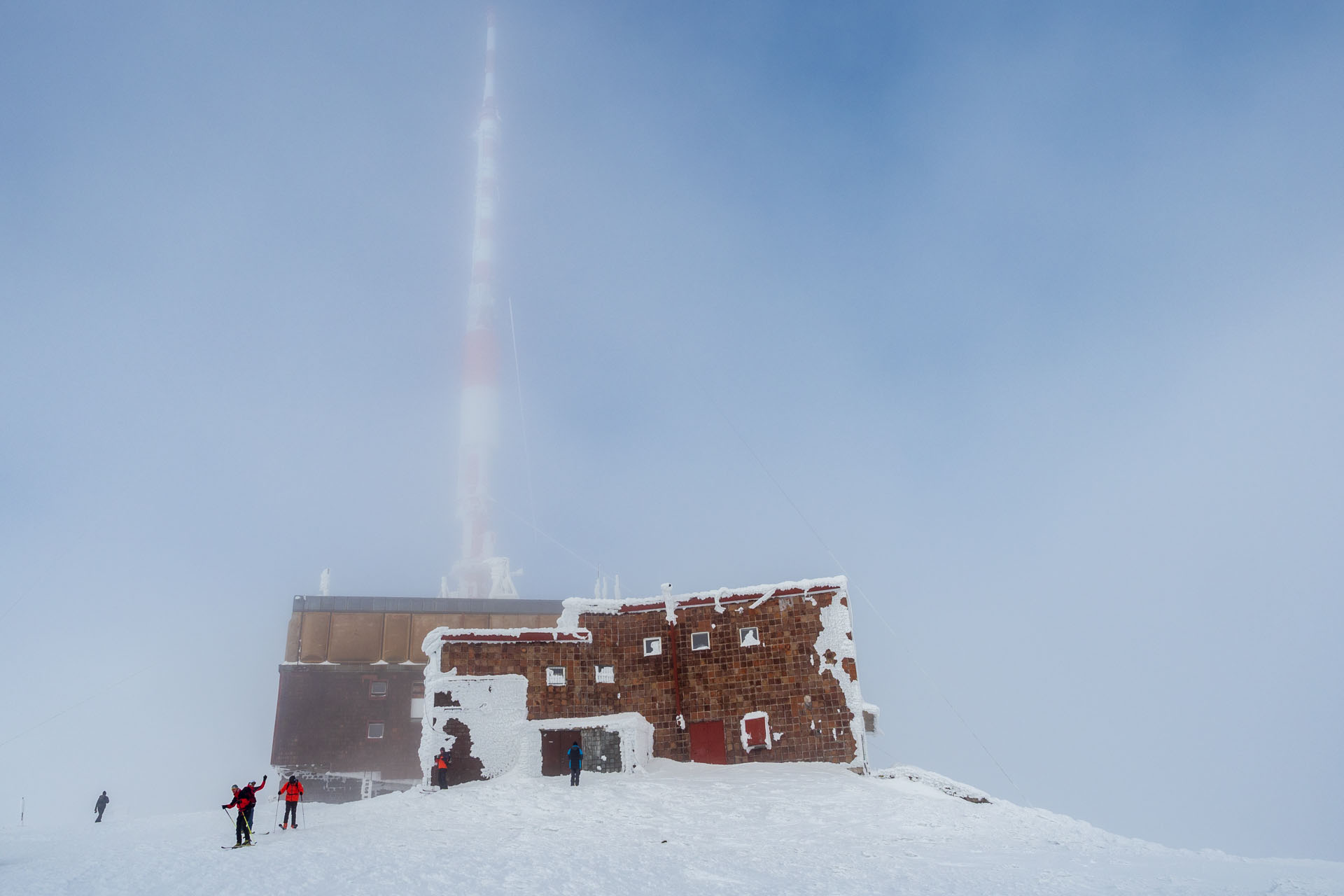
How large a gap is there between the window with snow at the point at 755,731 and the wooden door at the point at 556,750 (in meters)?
6.71

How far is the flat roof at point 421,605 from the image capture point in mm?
56875

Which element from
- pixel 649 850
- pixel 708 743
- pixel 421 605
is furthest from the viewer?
pixel 421 605

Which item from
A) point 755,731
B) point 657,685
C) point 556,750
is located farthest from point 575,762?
point 755,731

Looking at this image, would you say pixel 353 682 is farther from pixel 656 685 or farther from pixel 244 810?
pixel 244 810

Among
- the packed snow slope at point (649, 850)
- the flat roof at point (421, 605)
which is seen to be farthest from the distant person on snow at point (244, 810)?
the flat roof at point (421, 605)

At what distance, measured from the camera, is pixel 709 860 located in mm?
19875

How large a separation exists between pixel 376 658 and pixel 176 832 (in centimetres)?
3004

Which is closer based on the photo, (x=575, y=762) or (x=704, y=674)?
(x=575, y=762)

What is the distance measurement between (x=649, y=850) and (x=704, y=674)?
17.5 m

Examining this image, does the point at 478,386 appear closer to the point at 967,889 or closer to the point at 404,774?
the point at 404,774

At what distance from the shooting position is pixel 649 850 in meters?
21.0

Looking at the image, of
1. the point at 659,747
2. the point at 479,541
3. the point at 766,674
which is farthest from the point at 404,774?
the point at 479,541

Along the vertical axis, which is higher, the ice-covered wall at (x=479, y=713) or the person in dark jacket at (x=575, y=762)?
the ice-covered wall at (x=479, y=713)

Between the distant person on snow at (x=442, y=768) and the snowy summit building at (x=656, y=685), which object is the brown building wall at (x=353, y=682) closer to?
the snowy summit building at (x=656, y=685)
